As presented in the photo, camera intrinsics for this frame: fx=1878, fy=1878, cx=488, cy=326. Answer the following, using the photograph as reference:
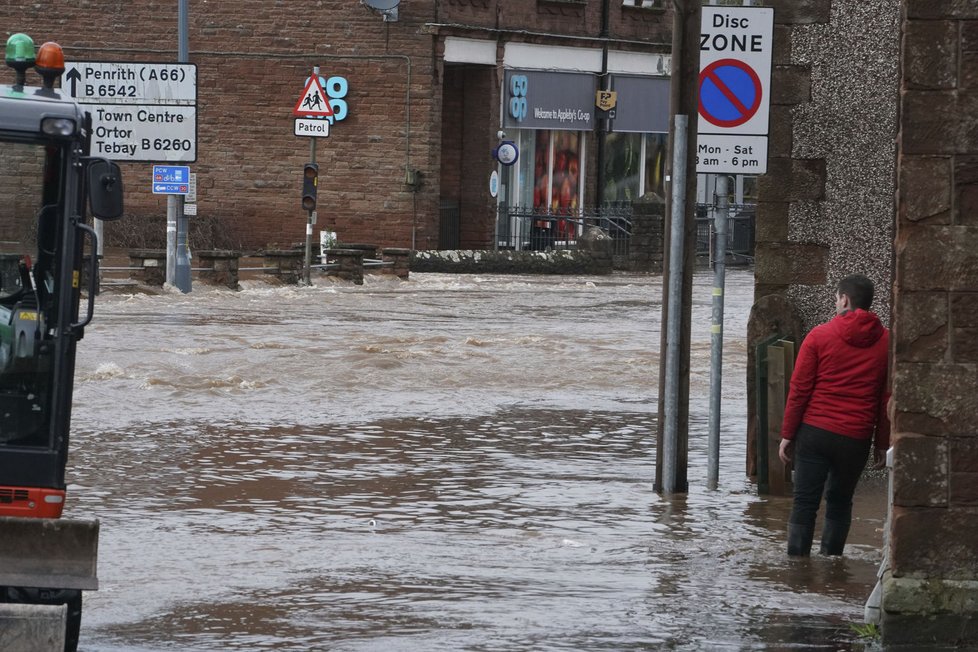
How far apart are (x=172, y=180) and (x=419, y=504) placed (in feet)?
55.8

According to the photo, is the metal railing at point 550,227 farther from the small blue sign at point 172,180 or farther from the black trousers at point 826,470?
the black trousers at point 826,470

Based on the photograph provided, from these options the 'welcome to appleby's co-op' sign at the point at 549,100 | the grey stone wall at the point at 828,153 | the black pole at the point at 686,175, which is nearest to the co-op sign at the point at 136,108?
the grey stone wall at the point at 828,153

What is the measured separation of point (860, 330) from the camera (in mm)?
9742

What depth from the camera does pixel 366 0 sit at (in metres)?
38.6

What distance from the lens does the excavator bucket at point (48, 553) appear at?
23.9 ft

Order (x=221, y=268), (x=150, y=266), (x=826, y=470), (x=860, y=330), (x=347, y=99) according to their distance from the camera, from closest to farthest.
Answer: (x=860, y=330) < (x=826, y=470) < (x=150, y=266) < (x=221, y=268) < (x=347, y=99)

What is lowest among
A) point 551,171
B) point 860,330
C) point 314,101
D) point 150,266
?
point 150,266

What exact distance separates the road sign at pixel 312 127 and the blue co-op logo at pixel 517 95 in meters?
11.2

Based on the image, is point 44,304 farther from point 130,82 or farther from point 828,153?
point 130,82

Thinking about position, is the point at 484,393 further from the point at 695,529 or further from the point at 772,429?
the point at 695,529

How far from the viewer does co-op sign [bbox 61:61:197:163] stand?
23594mm

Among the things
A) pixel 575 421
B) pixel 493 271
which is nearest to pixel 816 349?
pixel 575 421

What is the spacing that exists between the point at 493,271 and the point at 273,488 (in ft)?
83.0

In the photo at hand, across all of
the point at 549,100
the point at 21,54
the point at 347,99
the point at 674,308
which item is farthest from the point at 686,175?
the point at 549,100
